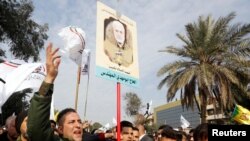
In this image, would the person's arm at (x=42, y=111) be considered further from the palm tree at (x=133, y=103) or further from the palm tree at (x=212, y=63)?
the palm tree at (x=133, y=103)

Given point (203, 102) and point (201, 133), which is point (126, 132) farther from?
point (203, 102)

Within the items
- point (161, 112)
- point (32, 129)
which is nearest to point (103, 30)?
point (32, 129)

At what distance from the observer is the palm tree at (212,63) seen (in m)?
17.0

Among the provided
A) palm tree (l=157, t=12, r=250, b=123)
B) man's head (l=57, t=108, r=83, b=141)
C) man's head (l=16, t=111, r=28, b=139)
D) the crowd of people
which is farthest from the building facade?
man's head (l=57, t=108, r=83, b=141)

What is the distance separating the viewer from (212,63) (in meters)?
17.4

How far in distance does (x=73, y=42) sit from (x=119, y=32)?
2934 mm

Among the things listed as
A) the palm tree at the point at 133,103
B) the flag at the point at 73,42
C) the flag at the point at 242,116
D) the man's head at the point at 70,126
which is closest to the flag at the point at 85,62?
the flag at the point at 73,42

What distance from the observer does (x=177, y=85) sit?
17406 millimetres

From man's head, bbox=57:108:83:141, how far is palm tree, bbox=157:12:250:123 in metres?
13.9

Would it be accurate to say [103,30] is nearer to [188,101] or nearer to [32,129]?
[32,129]

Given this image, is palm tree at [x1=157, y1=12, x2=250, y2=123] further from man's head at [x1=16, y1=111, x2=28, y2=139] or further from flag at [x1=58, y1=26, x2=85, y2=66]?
man's head at [x1=16, y1=111, x2=28, y2=139]

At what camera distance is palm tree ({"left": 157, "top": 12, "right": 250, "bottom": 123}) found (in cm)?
1697

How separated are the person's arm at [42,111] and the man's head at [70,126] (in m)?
0.38

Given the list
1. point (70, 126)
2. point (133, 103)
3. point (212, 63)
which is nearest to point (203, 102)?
point (212, 63)
